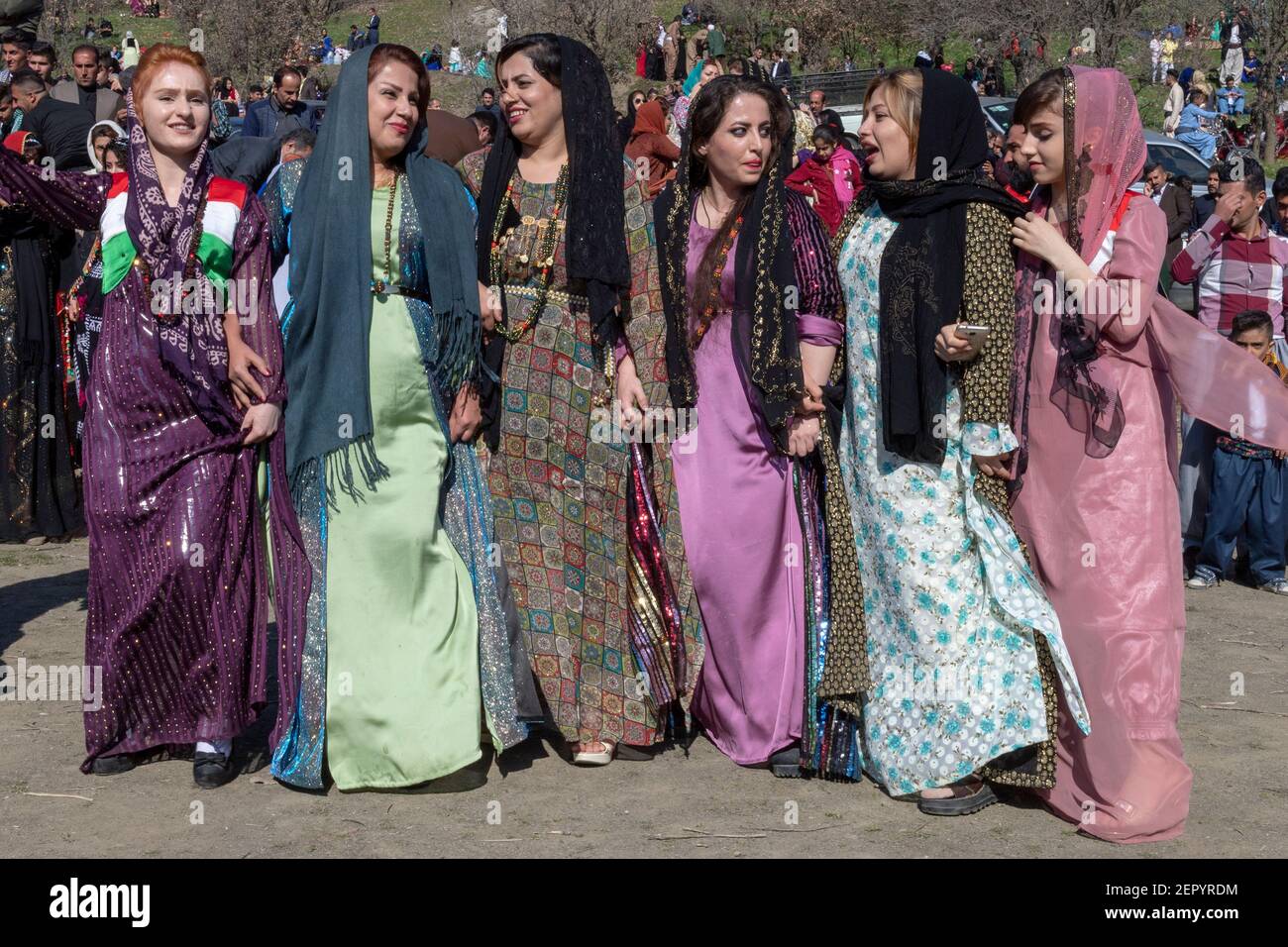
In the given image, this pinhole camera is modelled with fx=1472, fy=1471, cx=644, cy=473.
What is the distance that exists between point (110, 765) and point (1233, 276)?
608 centimetres

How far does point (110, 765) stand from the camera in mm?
4480

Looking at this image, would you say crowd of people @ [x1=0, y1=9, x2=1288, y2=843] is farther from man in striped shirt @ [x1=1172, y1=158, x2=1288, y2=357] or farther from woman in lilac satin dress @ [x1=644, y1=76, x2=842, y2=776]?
man in striped shirt @ [x1=1172, y1=158, x2=1288, y2=357]

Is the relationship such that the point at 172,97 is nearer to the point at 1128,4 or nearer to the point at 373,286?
the point at 373,286

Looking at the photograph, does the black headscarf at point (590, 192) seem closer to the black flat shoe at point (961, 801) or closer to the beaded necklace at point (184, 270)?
the beaded necklace at point (184, 270)

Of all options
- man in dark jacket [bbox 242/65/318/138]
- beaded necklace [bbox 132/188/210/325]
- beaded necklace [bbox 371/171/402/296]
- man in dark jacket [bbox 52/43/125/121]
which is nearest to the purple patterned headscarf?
beaded necklace [bbox 132/188/210/325]

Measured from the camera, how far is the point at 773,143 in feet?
15.1

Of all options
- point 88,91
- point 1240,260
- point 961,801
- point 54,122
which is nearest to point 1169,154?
point 1240,260

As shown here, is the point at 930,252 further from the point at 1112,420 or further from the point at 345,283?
the point at 345,283

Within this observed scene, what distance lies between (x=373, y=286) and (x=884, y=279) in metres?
1.51

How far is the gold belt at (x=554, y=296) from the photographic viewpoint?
4562mm

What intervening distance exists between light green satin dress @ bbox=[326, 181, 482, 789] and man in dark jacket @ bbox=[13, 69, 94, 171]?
4343 millimetres

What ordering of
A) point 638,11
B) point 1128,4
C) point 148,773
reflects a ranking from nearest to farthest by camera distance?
point 148,773 → point 1128,4 → point 638,11

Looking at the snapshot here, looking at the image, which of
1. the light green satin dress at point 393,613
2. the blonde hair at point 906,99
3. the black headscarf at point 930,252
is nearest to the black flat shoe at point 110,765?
the light green satin dress at point 393,613

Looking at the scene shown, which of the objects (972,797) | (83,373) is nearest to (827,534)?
(972,797)
